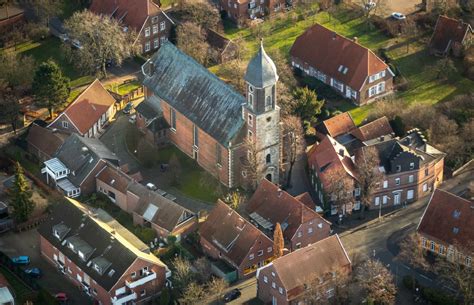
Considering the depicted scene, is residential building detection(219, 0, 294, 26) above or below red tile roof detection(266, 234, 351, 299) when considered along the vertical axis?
above

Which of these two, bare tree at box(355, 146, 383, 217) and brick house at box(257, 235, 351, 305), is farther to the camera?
bare tree at box(355, 146, 383, 217)

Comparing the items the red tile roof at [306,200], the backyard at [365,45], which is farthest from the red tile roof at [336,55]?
the red tile roof at [306,200]

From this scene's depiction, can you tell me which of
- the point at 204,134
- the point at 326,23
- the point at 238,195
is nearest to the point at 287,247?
the point at 238,195

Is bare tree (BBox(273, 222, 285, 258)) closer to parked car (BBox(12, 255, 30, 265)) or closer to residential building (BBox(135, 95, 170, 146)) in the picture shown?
parked car (BBox(12, 255, 30, 265))

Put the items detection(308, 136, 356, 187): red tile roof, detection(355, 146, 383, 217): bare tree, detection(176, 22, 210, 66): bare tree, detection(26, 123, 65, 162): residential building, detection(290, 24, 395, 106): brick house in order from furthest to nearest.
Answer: detection(176, 22, 210, 66): bare tree, detection(290, 24, 395, 106): brick house, detection(26, 123, 65, 162): residential building, detection(308, 136, 356, 187): red tile roof, detection(355, 146, 383, 217): bare tree

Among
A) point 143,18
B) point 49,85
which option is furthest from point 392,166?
point 143,18

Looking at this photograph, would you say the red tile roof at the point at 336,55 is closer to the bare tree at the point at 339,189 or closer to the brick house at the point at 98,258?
the bare tree at the point at 339,189

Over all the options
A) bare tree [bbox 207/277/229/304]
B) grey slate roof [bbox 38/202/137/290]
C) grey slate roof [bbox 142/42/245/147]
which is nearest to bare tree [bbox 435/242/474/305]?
bare tree [bbox 207/277/229/304]

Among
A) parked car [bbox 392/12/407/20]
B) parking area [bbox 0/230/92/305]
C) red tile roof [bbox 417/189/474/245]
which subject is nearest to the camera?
parking area [bbox 0/230/92/305]
